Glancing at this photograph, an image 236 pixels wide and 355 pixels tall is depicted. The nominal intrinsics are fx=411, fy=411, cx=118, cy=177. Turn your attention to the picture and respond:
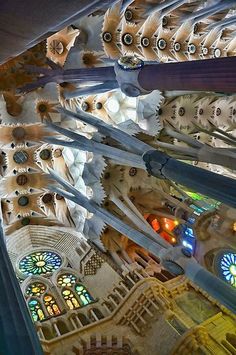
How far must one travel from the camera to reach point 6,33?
13.2ft

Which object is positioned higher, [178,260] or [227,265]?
[227,265]

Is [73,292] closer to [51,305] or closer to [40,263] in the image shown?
[51,305]

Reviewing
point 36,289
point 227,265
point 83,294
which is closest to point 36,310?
point 36,289

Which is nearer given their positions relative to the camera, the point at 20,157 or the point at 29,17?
the point at 29,17

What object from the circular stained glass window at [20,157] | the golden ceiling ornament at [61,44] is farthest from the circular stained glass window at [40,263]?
the golden ceiling ornament at [61,44]

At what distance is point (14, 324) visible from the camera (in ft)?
11.6

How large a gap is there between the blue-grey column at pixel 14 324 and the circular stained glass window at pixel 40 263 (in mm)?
10765

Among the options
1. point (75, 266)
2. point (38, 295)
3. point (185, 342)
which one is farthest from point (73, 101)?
point (185, 342)

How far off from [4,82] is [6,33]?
11199 millimetres

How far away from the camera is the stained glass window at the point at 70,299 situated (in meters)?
13.2

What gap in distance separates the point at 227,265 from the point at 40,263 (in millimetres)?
6746

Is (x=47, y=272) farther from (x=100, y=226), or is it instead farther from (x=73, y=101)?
(x=73, y=101)

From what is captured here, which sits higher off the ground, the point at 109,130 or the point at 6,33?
the point at 109,130

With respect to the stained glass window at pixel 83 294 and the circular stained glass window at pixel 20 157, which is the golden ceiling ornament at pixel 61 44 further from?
the stained glass window at pixel 83 294
